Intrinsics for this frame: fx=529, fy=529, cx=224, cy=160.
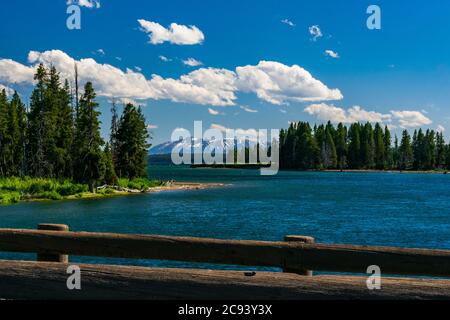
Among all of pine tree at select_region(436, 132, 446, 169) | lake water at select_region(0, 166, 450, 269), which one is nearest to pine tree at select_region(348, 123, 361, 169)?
pine tree at select_region(436, 132, 446, 169)

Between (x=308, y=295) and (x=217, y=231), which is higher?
(x=308, y=295)

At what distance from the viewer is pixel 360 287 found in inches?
182

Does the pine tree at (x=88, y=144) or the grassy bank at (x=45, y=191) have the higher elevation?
the pine tree at (x=88, y=144)

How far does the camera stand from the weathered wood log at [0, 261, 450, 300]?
4.61 meters

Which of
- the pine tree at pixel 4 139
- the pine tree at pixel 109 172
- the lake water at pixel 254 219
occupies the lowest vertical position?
the lake water at pixel 254 219

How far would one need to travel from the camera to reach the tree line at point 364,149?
188375 mm

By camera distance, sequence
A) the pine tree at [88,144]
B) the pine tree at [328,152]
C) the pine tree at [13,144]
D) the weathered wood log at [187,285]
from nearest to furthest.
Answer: the weathered wood log at [187,285] < the pine tree at [88,144] < the pine tree at [13,144] < the pine tree at [328,152]

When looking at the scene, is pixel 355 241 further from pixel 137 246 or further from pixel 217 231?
pixel 137 246

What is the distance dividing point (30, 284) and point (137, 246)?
107cm

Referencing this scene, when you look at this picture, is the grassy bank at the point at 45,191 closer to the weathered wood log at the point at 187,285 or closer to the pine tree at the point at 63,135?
the pine tree at the point at 63,135

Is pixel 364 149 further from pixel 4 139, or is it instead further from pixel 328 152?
pixel 4 139

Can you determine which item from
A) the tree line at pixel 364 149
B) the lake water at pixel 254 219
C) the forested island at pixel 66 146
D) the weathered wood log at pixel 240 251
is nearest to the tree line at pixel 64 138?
the forested island at pixel 66 146

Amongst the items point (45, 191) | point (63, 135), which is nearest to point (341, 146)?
point (63, 135)
